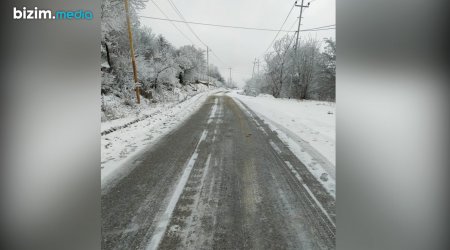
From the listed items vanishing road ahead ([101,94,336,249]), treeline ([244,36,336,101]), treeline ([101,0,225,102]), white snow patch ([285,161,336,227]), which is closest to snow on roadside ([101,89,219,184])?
vanishing road ahead ([101,94,336,249])

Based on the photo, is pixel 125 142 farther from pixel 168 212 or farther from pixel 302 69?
pixel 302 69

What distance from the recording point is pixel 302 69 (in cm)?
3247

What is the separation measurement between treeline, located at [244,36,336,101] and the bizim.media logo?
2906cm

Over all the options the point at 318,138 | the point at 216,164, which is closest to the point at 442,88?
the point at 216,164

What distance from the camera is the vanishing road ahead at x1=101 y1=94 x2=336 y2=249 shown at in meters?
2.92

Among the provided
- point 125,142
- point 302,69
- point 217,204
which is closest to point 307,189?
Answer: point 217,204

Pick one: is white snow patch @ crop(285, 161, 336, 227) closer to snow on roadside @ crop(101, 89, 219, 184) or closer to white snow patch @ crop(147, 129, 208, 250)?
white snow patch @ crop(147, 129, 208, 250)

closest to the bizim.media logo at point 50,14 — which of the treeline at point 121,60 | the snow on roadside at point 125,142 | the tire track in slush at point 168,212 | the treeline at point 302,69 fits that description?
the tire track in slush at point 168,212

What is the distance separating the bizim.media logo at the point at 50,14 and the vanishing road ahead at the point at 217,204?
7.29 ft

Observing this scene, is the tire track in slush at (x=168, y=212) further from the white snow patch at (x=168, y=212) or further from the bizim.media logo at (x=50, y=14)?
the bizim.media logo at (x=50, y=14)

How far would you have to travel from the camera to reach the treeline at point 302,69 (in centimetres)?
3278

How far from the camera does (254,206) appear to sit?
3.72 m

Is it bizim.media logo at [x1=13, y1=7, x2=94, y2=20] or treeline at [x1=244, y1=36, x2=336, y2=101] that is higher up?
treeline at [x1=244, y1=36, x2=336, y2=101]

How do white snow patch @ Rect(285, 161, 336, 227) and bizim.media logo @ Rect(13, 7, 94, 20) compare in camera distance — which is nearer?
bizim.media logo @ Rect(13, 7, 94, 20)
